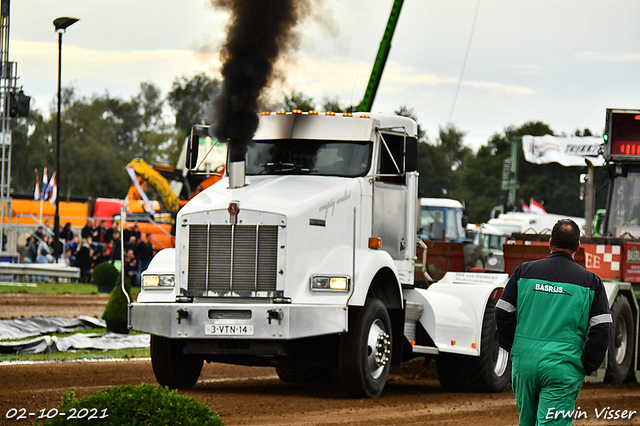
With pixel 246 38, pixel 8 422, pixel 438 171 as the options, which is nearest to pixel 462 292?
pixel 246 38

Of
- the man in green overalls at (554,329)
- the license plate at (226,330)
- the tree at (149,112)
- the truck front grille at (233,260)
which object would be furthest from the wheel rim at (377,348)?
the tree at (149,112)

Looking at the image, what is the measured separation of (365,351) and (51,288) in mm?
20149

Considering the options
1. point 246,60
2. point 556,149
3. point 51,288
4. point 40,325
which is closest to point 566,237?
point 246,60

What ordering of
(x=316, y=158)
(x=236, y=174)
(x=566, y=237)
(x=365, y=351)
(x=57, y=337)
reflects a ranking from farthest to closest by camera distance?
1. (x=57, y=337)
2. (x=316, y=158)
3. (x=236, y=174)
4. (x=365, y=351)
5. (x=566, y=237)

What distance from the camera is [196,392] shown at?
38.4 feet

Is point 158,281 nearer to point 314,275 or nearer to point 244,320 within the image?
point 244,320

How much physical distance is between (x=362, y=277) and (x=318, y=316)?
799 mm

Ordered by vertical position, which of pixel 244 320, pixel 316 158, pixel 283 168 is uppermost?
pixel 316 158

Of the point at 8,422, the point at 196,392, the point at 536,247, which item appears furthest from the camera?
the point at 536,247

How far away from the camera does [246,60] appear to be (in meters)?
12.5

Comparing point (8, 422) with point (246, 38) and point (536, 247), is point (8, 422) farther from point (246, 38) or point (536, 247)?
point (536, 247)

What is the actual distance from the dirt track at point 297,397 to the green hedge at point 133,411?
379cm

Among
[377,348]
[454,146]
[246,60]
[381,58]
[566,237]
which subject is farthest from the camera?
[454,146]

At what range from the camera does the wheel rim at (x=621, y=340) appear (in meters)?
14.5
